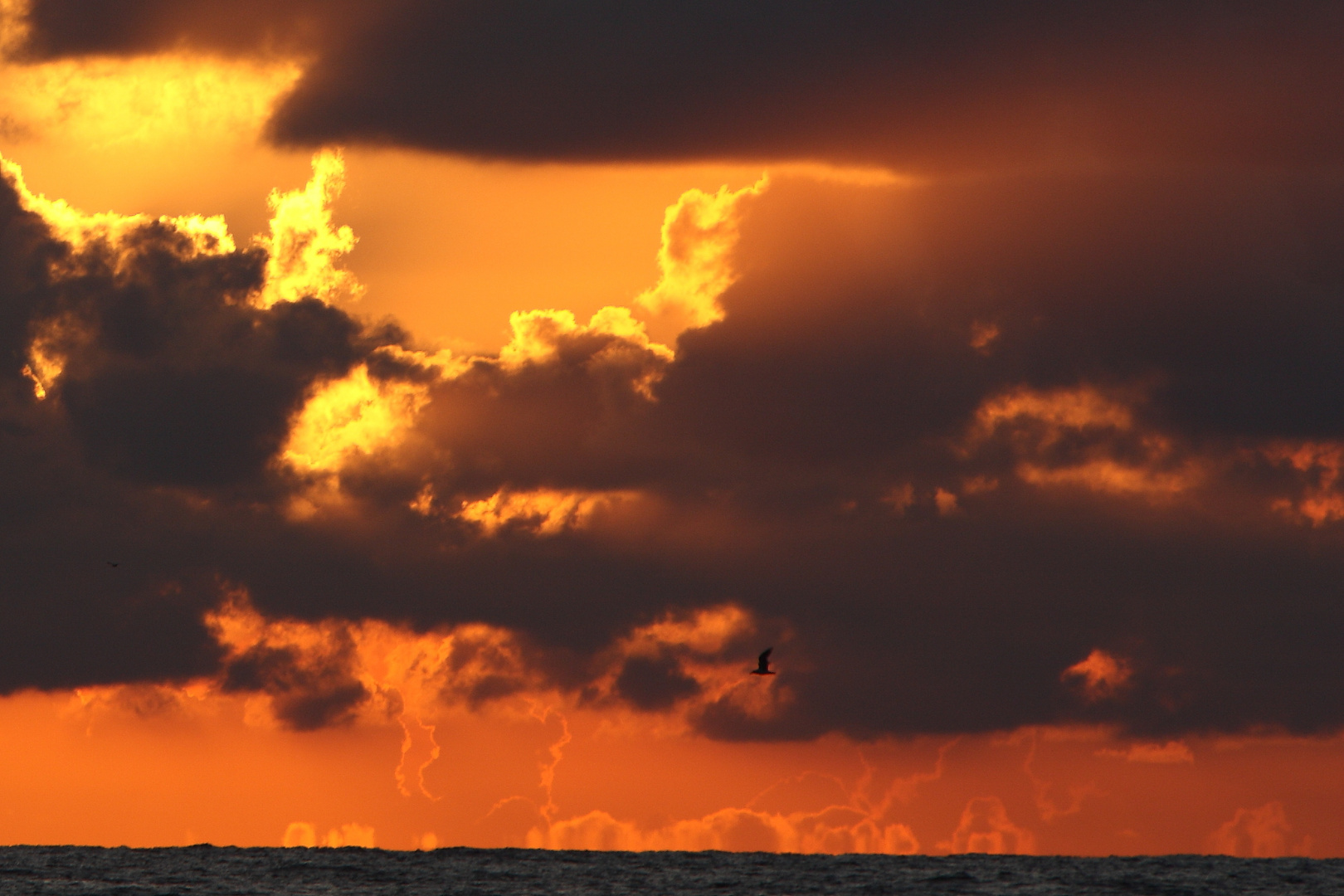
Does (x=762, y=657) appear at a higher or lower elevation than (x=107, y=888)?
higher

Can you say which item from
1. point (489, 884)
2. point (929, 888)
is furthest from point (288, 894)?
point (929, 888)

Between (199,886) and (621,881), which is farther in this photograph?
(621,881)

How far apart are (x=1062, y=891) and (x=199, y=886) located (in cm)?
7640

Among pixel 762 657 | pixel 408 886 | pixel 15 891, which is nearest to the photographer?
pixel 762 657

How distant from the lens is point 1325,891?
18700 cm

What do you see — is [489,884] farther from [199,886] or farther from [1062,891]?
[1062,891]

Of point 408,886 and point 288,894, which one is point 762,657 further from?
point 408,886

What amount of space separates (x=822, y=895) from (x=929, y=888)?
15.0 meters

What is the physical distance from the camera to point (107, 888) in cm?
17062

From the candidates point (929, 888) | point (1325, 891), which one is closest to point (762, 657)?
point (929, 888)

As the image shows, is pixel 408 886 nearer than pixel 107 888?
No

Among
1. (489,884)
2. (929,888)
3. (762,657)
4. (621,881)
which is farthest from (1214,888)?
(762,657)

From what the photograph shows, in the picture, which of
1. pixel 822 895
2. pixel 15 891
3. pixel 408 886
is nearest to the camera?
pixel 15 891

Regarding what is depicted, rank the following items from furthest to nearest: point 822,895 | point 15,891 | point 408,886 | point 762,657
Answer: point 408,886 < point 822,895 < point 15,891 < point 762,657
